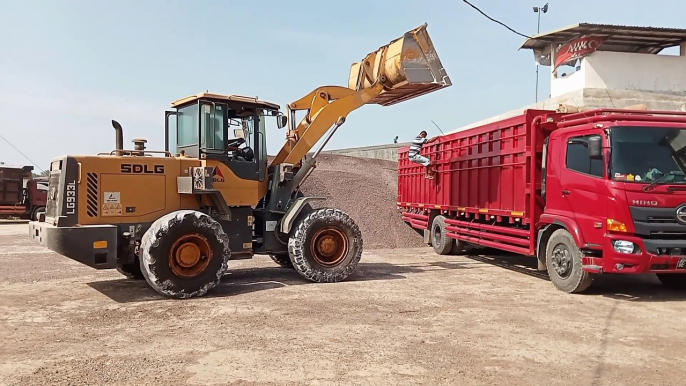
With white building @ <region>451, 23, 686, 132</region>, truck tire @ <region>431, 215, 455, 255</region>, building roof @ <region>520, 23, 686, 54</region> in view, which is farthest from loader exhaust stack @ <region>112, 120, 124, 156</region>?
building roof @ <region>520, 23, 686, 54</region>

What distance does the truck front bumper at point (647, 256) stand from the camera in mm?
7703

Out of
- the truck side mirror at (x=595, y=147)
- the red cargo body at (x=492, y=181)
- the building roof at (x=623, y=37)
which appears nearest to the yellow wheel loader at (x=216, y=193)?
the red cargo body at (x=492, y=181)

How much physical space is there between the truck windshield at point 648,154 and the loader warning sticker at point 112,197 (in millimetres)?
6976

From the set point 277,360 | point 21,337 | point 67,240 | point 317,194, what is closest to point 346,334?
point 277,360

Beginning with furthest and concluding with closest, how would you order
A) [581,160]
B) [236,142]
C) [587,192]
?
Answer: [236,142]
[581,160]
[587,192]

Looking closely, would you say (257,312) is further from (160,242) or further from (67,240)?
(67,240)

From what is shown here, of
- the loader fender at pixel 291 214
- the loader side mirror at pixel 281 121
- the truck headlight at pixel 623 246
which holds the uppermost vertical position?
the loader side mirror at pixel 281 121

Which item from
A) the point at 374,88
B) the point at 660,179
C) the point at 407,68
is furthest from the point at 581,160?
the point at 374,88

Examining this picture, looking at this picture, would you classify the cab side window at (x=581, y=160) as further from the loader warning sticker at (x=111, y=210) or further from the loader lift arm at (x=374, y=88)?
the loader warning sticker at (x=111, y=210)

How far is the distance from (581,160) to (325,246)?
4.22 meters

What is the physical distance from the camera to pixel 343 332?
616 centimetres

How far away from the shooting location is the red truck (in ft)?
25.5

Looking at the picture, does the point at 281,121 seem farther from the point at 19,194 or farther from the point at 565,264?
the point at 19,194

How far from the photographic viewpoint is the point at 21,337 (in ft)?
19.7
